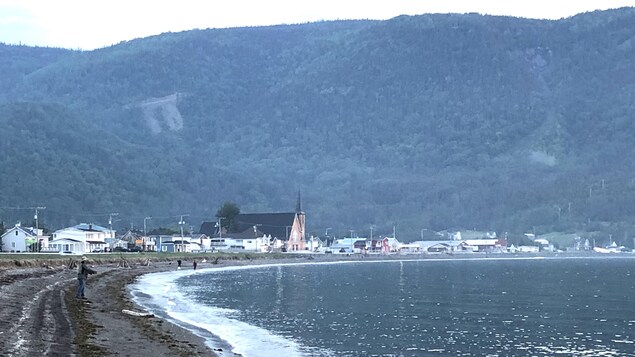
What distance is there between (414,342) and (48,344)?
1924 cm

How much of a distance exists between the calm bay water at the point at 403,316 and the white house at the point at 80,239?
62.8 metres

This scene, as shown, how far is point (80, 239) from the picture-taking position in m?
172

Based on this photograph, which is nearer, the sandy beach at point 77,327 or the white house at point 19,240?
the sandy beach at point 77,327

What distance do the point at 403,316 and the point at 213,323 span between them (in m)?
13.4

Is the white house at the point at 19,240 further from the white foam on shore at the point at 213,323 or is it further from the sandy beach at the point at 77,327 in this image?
the sandy beach at the point at 77,327

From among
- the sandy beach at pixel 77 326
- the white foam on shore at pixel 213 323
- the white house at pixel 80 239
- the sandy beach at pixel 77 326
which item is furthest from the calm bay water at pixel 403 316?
the white house at pixel 80 239

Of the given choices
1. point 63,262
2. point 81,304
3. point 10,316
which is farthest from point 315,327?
point 63,262

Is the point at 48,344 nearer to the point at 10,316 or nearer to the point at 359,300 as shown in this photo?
the point at 10,316

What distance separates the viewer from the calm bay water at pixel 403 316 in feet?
160

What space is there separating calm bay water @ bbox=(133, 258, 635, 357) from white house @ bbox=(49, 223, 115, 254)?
206 ft

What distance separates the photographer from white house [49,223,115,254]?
6511 inches

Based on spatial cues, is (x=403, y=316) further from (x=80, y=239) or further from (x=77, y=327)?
(x=80, y=239)

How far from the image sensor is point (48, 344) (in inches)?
1481

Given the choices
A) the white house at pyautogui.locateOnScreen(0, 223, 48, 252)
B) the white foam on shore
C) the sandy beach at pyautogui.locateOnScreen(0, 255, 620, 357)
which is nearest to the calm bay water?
the white foam on shore
